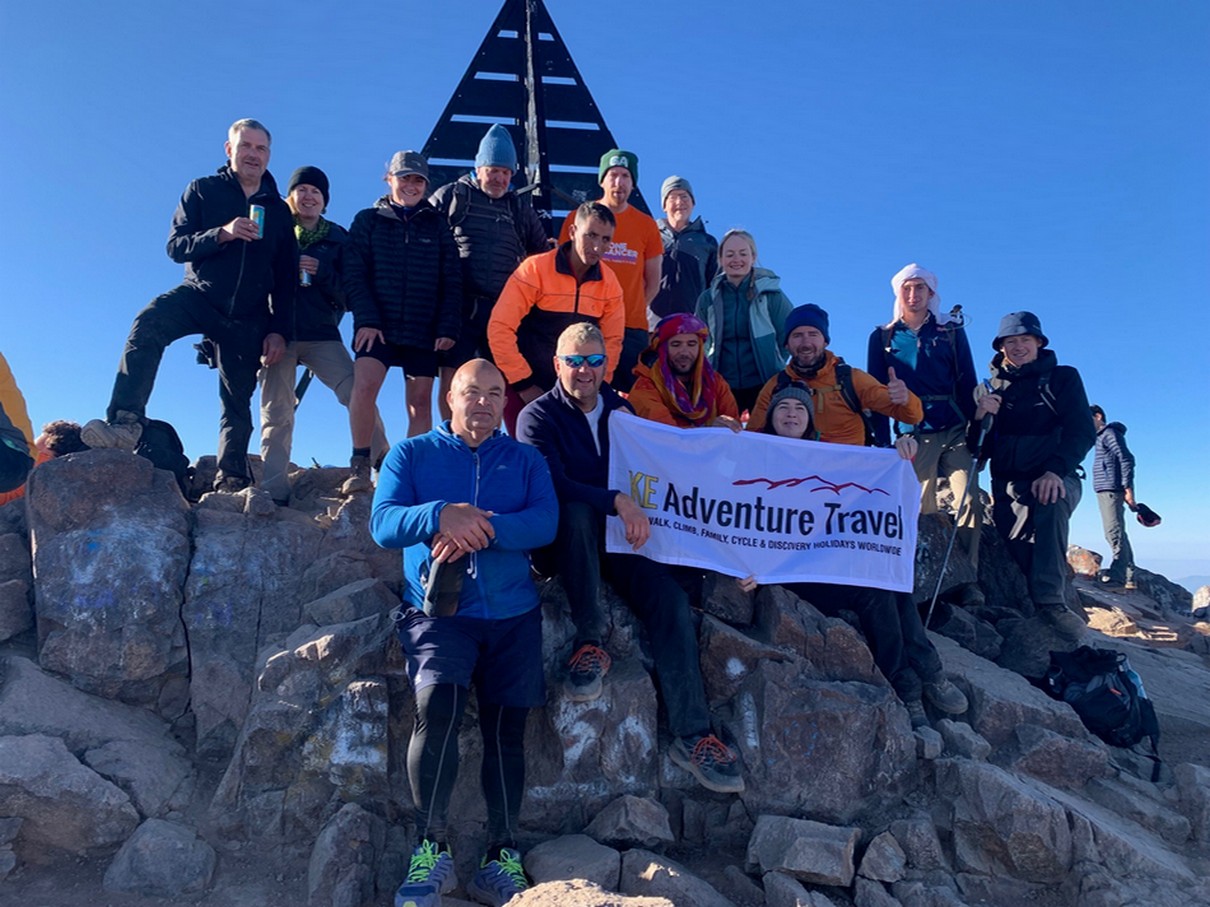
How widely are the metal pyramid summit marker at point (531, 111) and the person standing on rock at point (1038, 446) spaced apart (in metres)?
6.42

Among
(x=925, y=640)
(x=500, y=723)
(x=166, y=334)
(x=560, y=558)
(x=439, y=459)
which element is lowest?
(x=500, y=723)

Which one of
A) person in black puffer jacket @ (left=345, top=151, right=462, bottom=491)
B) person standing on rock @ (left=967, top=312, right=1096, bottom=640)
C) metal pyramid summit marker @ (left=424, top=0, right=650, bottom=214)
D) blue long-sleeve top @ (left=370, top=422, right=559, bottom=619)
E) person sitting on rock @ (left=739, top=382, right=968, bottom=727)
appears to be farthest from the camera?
metal pyramid summit marker @ (left=424, top=0, right=650, bottom=214)

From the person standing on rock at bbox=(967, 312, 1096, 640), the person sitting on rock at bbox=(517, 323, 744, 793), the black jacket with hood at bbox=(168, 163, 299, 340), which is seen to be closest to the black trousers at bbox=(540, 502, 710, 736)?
the person sitting on rock at bbox=(517, 323, 744, 793)

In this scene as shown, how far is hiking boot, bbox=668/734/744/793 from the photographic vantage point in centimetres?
470

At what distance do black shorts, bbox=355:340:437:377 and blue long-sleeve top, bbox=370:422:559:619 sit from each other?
226 cm

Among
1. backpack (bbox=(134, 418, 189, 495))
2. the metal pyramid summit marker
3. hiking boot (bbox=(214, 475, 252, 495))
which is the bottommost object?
hiking boot (bbox=(214, 475, 252, 495))

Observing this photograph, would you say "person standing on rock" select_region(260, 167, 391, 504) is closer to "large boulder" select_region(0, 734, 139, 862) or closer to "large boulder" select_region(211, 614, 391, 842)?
"large boulder" select_region(211, 614, 391, 842)

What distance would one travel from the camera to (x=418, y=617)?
4566 mm

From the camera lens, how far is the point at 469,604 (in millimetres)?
4520

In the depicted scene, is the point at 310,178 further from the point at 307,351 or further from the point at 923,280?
the point at 923,280

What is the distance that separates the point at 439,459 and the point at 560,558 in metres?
1.03

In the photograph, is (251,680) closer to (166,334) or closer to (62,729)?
(62,729)

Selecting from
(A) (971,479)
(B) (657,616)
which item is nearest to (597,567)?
(B) (657,616)

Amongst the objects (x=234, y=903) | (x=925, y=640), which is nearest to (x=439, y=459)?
(x=234, y=903)
